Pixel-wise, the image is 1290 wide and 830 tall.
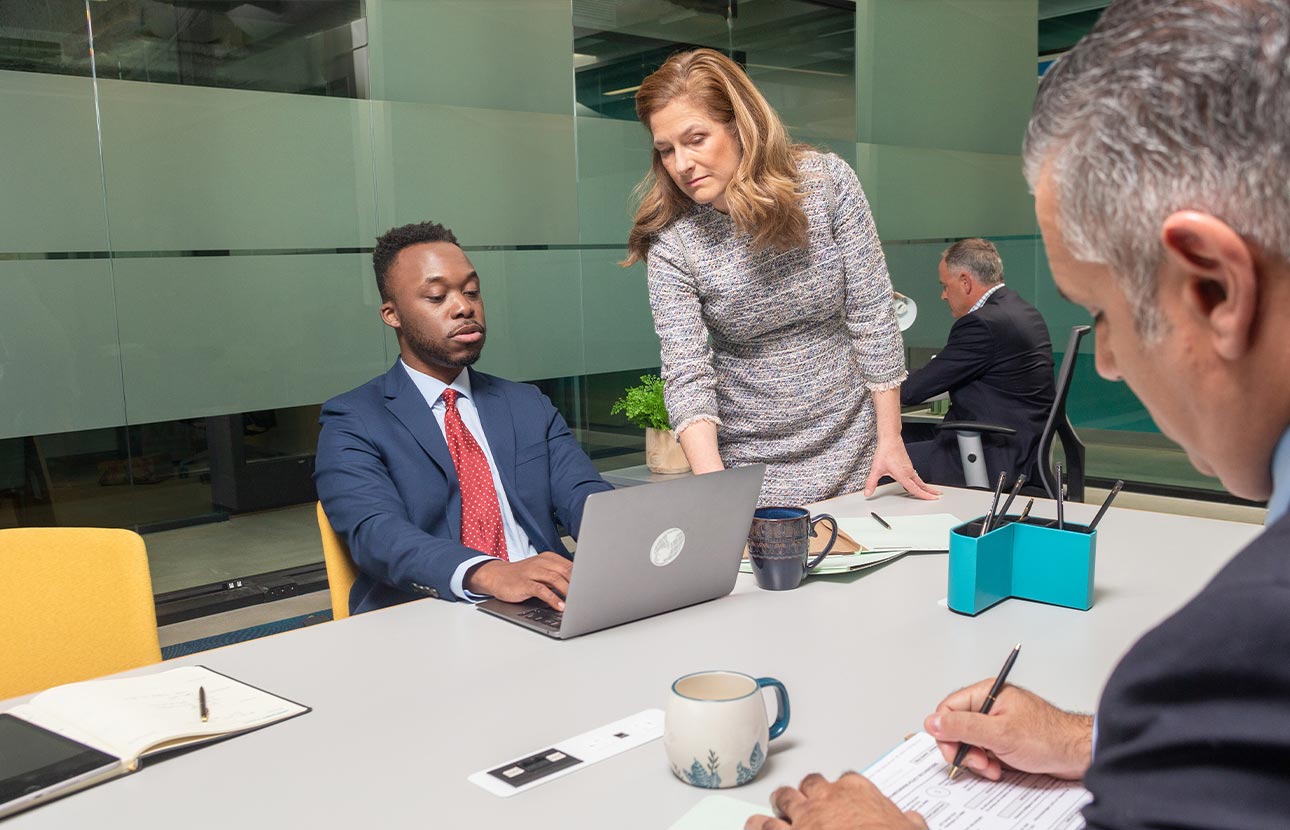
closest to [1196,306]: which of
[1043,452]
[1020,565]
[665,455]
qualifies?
[1020,565]

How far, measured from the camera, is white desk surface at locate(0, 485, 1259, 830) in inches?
42.8

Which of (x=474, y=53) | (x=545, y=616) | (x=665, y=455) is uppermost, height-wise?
(x=474, y=53)

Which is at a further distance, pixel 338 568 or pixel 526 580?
pixel 338 568

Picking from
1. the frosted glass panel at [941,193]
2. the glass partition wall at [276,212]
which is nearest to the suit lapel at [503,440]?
the glass partition wall at [276,212]

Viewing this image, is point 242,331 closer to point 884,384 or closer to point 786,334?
point 786,334

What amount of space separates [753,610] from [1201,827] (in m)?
1.10

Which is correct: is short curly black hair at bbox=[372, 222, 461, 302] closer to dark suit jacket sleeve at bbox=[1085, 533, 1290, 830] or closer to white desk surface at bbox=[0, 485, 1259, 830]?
white desk surface at bbox=[0, 485, 1259, 830]

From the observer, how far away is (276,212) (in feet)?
14.0

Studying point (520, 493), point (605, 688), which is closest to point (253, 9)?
point (520, 493)

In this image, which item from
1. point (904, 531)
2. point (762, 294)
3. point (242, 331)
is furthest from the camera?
point (242, 331)

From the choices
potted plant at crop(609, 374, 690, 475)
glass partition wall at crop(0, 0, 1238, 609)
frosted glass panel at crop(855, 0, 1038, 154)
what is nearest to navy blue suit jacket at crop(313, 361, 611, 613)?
glass partition wall at crop(0, 0, 1238, 609)

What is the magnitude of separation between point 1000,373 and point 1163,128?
4.02 m

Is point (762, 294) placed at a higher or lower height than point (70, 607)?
higher

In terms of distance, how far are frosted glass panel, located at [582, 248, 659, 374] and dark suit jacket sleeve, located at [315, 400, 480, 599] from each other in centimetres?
307
